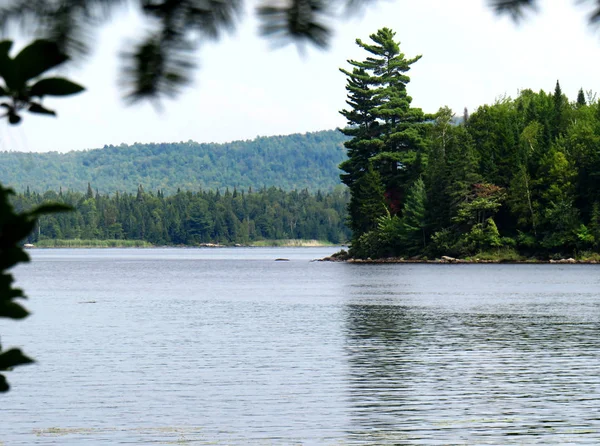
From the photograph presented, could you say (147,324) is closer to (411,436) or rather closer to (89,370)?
(89,370)

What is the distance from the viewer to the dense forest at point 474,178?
3969 inches

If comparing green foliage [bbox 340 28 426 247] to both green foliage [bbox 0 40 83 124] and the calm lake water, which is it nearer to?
the calm lake water

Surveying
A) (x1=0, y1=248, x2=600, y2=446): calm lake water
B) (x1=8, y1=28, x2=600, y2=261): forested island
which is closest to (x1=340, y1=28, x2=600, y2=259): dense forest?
(x1=8, y1=28, x2=600, y2=261): forested island

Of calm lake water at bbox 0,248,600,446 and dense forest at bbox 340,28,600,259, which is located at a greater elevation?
dense forest at bbox 340,28,600,259

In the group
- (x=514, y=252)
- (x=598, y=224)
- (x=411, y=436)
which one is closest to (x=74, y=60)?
(x=411, y=436)

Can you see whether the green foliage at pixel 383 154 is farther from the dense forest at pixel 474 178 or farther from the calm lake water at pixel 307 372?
the calm lake water at pixel 307 372

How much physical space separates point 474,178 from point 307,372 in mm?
80104

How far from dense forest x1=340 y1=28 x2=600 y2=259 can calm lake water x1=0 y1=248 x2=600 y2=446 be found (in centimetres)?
4428

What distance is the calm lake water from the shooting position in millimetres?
18703

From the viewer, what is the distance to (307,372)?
88.4ft

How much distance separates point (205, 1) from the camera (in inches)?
92.8

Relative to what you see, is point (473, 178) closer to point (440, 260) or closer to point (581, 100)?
point (440, 260)

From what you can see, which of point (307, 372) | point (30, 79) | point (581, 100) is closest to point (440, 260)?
point (581, 100)

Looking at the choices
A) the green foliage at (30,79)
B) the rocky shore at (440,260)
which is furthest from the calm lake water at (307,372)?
the rocky shore at (440,260)
